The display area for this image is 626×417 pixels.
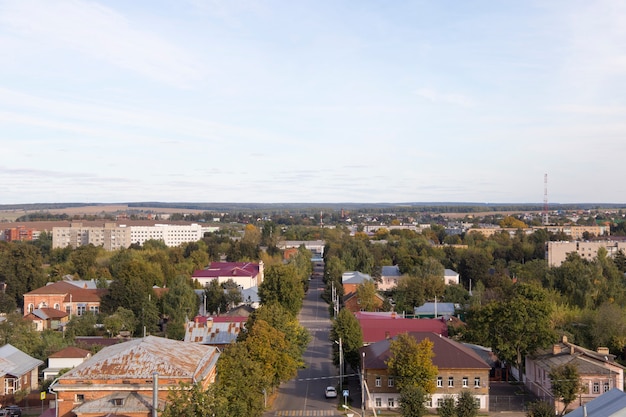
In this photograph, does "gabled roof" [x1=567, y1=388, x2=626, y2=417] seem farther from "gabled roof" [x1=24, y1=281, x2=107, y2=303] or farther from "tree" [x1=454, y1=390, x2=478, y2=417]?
"gabled roof" [x1=24, y1=281, x2=107, y2=303]

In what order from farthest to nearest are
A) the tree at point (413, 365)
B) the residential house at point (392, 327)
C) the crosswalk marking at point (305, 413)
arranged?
the residential house at point (392, 327) < the tree at point (413, 365) < the crosswalk marking at point (305, 413)

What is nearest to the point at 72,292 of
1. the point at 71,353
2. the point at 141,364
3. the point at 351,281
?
the point at 351,281

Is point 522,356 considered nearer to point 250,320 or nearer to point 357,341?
point 357,341

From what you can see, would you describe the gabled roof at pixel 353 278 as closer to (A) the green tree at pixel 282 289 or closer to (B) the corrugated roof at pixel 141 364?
(A) the green tree at pixel 282 289

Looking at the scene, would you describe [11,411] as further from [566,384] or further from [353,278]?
[353,278]

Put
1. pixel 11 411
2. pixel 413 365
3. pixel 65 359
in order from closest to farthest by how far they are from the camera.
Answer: pixel 11 411
pixel 413 365
pixel 65 359

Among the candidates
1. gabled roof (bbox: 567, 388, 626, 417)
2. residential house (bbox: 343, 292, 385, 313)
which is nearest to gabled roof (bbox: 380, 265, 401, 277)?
residential house (bbox: 343, 292, 385, 313)

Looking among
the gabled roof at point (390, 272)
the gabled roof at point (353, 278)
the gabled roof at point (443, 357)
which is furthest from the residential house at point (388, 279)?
the gabled roof at point (443, 357)
